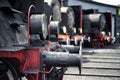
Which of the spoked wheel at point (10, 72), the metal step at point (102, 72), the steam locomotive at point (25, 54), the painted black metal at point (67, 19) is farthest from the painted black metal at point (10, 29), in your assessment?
the painted black metal at point (67, 19)

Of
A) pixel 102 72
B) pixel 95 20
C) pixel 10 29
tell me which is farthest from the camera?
pixel 95 20

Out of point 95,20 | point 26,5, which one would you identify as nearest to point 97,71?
point 26,5

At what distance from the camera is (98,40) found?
1797 centimetres

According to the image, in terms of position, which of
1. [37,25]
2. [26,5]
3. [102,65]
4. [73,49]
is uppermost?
[26,5]

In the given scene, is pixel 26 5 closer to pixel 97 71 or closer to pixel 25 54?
pixel 25 54

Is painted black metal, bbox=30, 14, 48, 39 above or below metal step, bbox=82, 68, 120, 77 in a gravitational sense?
above

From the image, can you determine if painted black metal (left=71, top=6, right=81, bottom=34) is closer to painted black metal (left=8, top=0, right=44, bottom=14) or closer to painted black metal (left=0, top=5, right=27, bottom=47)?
painted black metal (left=8, top=0, right=44, bottom=14)

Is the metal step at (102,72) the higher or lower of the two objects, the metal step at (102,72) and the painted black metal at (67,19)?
the lower

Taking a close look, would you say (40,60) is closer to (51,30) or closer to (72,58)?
(72,58)

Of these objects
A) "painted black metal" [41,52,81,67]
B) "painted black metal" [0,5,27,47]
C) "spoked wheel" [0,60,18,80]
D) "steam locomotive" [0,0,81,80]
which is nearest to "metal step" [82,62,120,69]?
"painted black metal" [0,5,27,47]

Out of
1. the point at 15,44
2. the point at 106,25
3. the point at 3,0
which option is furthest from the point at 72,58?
the point at 106,25

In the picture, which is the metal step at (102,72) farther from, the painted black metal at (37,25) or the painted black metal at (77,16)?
the painted black metal at (77,16)

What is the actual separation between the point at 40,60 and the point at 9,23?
760 mm

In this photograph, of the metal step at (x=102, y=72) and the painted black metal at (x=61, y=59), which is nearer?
the painted black metal at (x=61, y=59)
